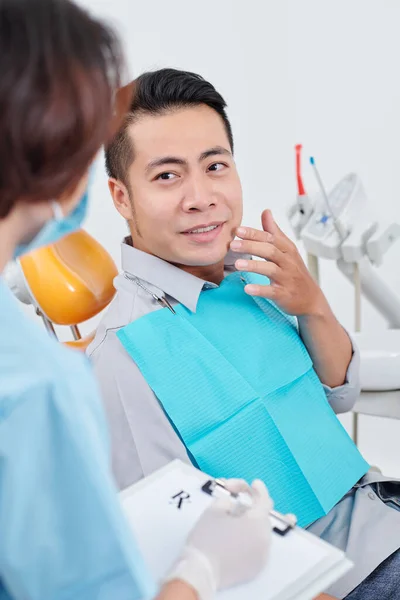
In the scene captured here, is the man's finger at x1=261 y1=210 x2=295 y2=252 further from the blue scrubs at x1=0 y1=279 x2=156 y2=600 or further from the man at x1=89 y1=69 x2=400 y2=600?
the blue scrubs at x1=0 y1=279 x2=156 y2=600

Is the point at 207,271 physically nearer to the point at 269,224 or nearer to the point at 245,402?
the point at 269,224

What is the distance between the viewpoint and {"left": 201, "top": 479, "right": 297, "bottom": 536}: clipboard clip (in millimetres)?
757

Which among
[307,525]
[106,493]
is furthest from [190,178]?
[106,493]

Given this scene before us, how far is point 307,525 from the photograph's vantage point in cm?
113

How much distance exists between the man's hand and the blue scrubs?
0.64 m

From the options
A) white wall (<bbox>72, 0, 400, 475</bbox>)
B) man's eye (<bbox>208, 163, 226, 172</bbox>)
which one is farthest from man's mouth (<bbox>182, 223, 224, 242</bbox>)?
white wall (<bbox>72, 0, 400, 475</bbox>)

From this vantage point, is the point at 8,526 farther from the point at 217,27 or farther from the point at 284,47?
the point at 284,47

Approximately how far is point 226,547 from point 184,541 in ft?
0.28

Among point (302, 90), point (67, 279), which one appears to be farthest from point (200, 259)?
point (302, 90)

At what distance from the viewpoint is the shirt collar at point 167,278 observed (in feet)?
3.92

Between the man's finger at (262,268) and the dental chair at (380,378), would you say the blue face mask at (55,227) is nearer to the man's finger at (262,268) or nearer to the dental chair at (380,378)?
the man's finger at (262,268)

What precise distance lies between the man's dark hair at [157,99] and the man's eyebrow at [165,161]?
5cm

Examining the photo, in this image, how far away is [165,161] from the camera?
1.17 metres

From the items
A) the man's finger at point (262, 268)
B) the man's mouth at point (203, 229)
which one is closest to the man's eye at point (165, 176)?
the man's mouth at point (203, 229)
